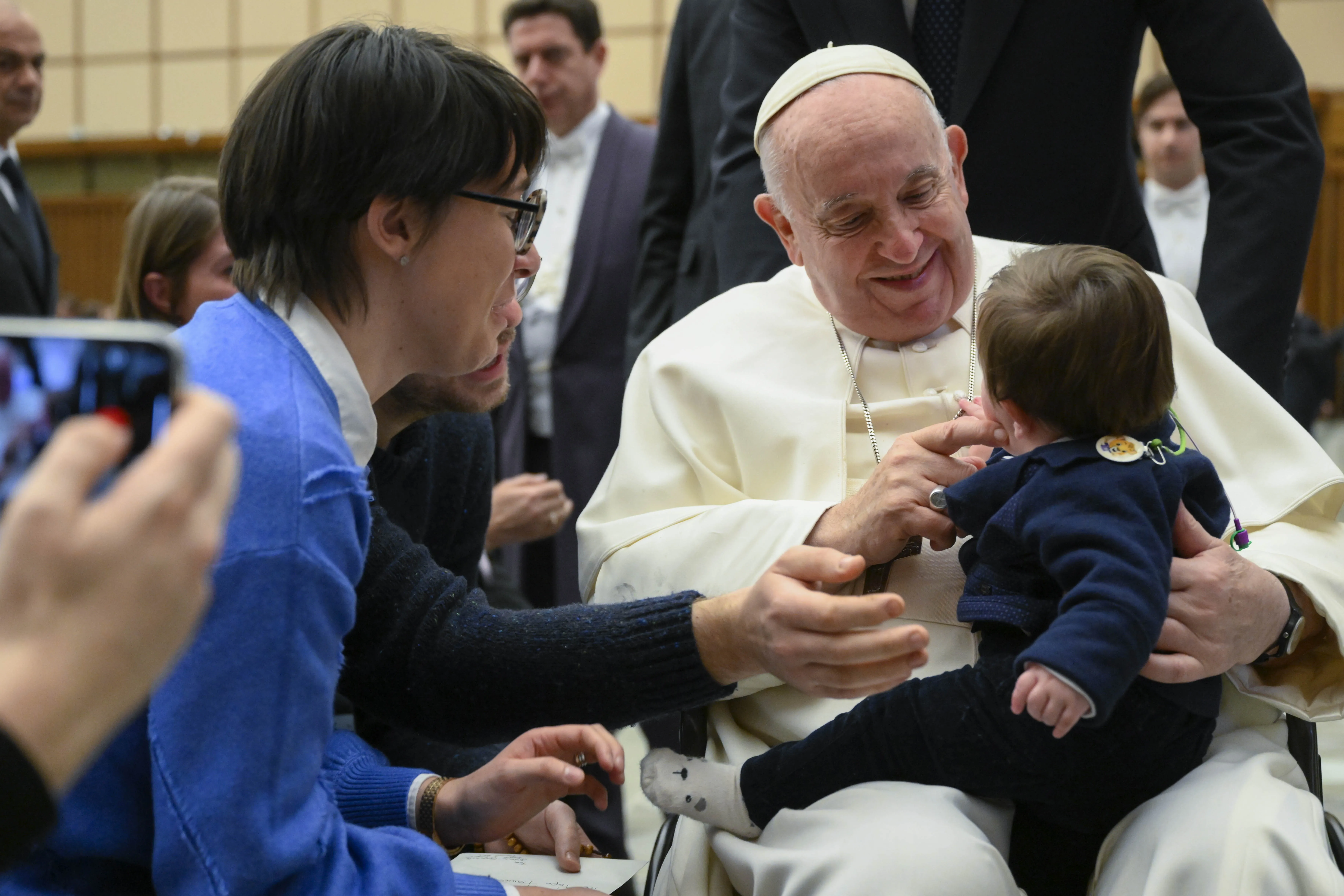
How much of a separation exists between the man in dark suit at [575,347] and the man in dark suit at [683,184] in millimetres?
510

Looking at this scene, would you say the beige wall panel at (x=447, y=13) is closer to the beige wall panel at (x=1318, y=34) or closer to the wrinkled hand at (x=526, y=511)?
the beige wall panel at (x=1318, y=34)

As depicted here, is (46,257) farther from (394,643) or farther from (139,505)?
(139,505)

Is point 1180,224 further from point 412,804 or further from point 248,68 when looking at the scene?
point 248,68

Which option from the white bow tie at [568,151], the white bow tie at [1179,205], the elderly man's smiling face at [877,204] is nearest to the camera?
the elderly man's smiling face at [877,204]

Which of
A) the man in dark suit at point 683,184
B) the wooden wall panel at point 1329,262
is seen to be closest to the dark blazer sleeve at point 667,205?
the man in dark suit at point 683,184

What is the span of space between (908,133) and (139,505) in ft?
5.79

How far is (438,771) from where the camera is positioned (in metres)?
2.31

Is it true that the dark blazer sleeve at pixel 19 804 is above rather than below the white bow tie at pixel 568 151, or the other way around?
above

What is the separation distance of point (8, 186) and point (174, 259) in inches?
81.5

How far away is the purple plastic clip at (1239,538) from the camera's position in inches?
79.4

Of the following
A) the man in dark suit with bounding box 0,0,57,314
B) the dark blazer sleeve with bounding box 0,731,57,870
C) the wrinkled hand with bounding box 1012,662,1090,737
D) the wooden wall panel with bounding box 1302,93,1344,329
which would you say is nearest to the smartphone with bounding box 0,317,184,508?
the dark blazer sleeve with bounding box 0,731,57,870

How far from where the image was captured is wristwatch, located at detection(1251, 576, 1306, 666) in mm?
1928

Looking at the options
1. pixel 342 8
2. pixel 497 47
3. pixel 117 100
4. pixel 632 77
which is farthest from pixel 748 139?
pixel 117 100

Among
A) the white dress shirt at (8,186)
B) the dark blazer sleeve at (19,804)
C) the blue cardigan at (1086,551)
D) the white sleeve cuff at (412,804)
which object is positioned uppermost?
the dark blazer sleeve at (19,804)
